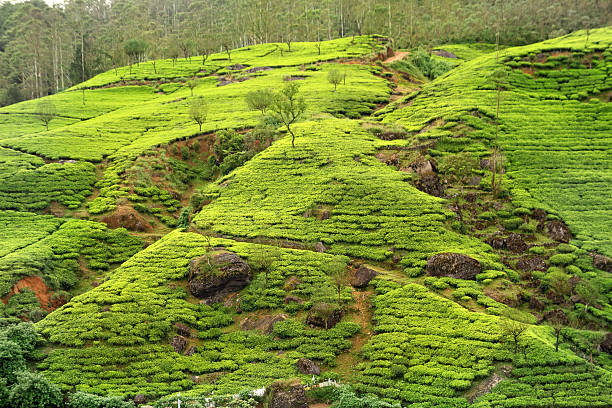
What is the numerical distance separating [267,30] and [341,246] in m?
112

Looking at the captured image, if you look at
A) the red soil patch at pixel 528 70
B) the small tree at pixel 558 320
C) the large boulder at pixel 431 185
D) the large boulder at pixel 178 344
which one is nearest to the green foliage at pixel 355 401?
the large boulder at pixel 178 344

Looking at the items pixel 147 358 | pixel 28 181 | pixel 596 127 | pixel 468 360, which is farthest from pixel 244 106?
pixel 468 360

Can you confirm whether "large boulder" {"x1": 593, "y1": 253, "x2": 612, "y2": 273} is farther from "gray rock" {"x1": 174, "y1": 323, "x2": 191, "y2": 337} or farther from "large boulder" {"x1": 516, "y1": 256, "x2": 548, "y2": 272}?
"gray rock" {"x1": 174, "y1": 323, "x2": 191, "y2": 337}

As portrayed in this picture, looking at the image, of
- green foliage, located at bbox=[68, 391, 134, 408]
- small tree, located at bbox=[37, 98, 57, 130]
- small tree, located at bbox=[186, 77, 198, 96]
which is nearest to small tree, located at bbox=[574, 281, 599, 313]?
green foliage, located at bbox=[68, 391, 134, 408]

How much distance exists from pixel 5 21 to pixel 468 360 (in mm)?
202992

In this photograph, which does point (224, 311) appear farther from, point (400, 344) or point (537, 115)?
point (537, 115)

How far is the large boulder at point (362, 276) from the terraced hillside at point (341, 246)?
6.9 inches

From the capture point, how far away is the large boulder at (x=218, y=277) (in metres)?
39.3

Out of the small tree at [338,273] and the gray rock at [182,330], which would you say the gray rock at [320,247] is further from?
the gray rock at [182,330]

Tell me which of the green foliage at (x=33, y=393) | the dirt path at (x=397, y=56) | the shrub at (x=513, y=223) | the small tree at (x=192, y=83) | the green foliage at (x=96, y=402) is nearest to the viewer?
the green foliage at (x=33, y=393)

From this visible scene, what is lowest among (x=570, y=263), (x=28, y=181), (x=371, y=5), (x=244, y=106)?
(x=570, y=263)

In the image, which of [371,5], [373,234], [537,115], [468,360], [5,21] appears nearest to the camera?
[468,360]

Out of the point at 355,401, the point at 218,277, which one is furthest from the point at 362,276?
the point at 355,401

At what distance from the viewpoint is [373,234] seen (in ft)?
144
